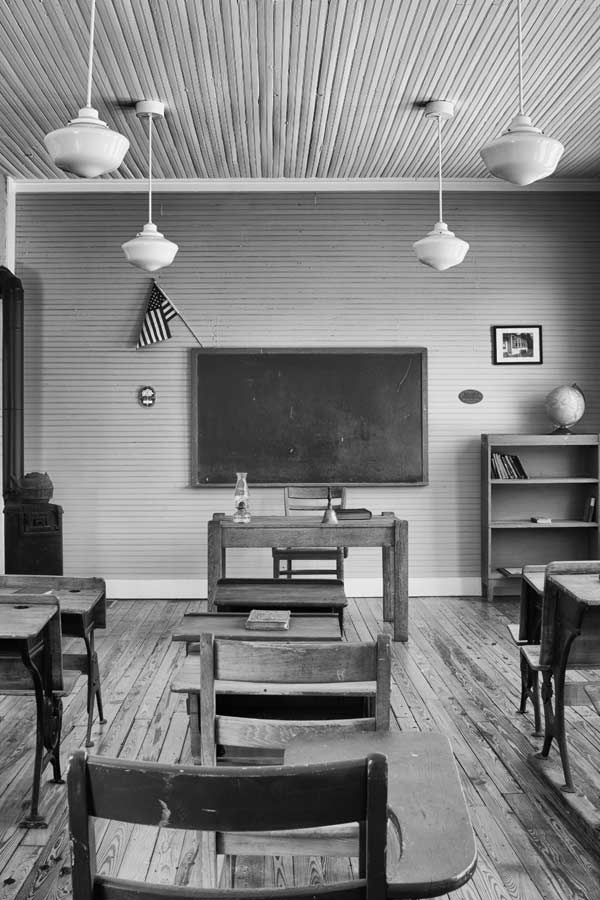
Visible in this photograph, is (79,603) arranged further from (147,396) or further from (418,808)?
(147,396)

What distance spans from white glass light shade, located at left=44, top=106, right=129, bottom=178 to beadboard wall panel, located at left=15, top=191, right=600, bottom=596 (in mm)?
4259

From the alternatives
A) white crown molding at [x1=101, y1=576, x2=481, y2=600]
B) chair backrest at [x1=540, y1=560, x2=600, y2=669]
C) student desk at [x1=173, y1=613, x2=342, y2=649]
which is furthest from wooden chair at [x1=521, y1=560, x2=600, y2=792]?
white crown molding at [x1=101, y1=576, x2=481, y2=600]

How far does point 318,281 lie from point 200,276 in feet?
3.53

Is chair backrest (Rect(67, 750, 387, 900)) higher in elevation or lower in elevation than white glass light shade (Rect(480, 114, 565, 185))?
lower

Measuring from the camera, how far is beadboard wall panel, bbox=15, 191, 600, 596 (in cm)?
753

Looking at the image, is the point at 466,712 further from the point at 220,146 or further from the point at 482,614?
the point at 220,146

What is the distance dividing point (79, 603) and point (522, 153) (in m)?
2.71

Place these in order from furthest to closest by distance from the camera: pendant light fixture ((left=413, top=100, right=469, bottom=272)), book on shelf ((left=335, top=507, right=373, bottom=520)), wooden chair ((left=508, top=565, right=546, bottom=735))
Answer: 1. book on shelf ((left=335, top=507, right=373, bottom=520))
2. pendant light fixture ((left=413, top=100, right=469, bottom=272))
3. wooden chair ((left=508, top=565, right=546, bottom=735))

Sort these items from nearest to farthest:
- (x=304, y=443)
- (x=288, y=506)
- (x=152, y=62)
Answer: (x=152, y=62)
(x=288, y=506)
(x=304, y=443)

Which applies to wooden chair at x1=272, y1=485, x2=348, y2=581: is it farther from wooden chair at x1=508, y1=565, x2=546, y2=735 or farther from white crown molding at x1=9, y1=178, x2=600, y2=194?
white crown molding at x1=9, y1=178, x2=600, y2=194

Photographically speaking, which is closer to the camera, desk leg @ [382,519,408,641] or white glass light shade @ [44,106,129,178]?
white glass light shade @ [44,106,129,178]

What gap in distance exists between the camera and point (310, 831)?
1.89 metres

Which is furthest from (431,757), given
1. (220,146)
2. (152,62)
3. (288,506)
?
(220,146)

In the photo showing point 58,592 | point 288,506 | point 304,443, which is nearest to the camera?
point 58,592
